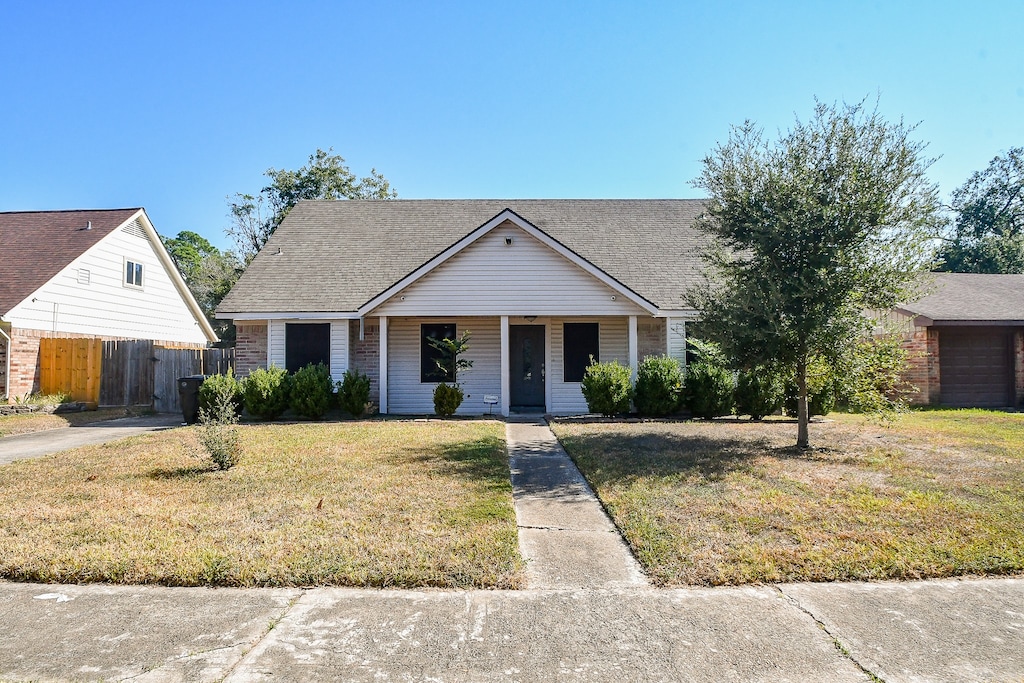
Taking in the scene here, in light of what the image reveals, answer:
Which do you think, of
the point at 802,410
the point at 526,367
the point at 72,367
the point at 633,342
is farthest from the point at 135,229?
the point at 802,410

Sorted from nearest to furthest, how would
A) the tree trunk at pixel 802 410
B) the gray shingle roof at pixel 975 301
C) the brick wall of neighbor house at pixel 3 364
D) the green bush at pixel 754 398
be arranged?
1. the tree trunk at pixel 802 410
2. the green bush at pixel 754 398
3. the brick wall of neighbor house at pixel 3 364
4. the gray shingle roof at pixel 975 301

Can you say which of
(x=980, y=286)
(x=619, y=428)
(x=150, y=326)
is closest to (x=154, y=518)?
(x=619, y=428)

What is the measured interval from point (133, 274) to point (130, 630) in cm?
2078

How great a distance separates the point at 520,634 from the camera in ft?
11.6

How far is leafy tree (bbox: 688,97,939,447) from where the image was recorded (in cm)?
890

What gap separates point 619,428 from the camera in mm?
12133

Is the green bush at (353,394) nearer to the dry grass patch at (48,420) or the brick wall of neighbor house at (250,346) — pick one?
the brick wall of neighbor house at (250,346)

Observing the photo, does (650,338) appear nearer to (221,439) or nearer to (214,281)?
(221,439)

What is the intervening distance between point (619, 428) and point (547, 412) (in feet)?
12.2

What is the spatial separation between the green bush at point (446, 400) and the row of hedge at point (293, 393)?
1.71 metres

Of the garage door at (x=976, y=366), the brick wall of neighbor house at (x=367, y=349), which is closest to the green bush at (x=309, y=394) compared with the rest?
the brick wall of neighbor house at (x=367, y=349)

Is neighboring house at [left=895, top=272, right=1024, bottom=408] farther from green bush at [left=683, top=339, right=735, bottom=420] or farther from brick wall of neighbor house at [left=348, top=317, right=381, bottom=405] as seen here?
brick wall of neighbor house at [left=348, top=317, right=381, bottom=405]

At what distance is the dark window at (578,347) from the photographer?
52.9ft

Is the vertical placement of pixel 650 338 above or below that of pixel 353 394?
above
